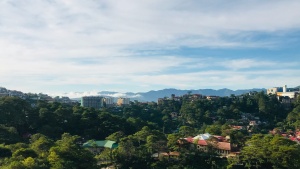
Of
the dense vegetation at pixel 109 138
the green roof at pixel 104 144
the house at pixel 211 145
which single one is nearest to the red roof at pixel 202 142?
the house at pixel 211 145

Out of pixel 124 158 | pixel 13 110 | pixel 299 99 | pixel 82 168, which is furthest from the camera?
pixel 299 99

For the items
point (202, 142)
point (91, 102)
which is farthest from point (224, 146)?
point (91, 102)

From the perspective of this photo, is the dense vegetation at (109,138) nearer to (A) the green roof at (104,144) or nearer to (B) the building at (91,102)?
(A) the green roof at (104,144)

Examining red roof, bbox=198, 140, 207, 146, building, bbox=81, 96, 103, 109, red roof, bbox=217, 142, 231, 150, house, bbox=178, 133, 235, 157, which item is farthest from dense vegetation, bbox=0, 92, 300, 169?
building, bbox=81, 96, 103, 109

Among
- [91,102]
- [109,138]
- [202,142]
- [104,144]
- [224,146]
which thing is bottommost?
[224,146]

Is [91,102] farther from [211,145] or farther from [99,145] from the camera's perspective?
[211,145]

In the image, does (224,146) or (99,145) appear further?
(99,145)

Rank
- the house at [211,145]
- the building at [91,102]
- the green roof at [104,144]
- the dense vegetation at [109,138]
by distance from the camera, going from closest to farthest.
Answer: the dense vegetation at [109,138], the house at [211,145], the green roof at [104,144], the building at [91,102]

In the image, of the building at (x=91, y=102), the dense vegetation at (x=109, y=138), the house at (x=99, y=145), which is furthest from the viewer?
the building at (x=91, y=102)

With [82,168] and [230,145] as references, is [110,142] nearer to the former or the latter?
[82,168]

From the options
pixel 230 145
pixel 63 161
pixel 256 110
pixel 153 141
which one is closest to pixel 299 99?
pixel 256 110

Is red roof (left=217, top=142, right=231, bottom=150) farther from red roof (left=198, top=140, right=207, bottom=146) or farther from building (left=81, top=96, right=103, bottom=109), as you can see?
building (left=81, top=96, right=103, bottom=109)
